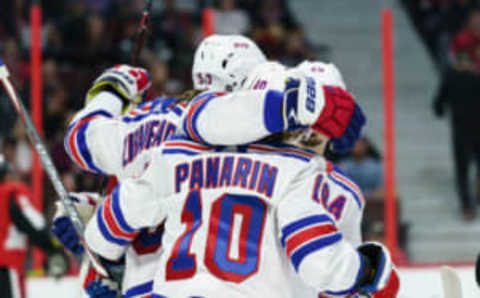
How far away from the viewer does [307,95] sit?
1.86 m

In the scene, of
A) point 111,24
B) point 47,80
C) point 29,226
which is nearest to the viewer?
point 29,226

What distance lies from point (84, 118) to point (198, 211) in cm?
51

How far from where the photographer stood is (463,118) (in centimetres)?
515

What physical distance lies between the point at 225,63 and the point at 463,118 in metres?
3.18

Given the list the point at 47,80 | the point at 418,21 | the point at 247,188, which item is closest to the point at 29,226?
the point at 47,80

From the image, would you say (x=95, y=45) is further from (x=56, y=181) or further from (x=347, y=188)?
(x=347, y=188)

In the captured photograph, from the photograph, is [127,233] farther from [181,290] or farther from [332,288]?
[332,288]

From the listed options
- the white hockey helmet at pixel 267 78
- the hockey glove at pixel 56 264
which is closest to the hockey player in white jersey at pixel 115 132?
the white hockey helmet at pixel 267 78

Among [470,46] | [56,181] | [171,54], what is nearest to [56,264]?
[56,181]

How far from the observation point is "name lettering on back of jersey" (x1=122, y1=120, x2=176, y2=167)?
7.16 feet

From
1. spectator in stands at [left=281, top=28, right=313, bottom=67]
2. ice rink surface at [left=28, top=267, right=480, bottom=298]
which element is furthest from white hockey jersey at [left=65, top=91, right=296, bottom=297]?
spectator in stands at [left=281, top=28, right=313, bottom=67]

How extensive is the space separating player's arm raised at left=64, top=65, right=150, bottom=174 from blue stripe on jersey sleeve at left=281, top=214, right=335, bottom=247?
0.54m

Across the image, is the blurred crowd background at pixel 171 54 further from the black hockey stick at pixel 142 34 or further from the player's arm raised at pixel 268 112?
the player's arm raised at pixel 268 112

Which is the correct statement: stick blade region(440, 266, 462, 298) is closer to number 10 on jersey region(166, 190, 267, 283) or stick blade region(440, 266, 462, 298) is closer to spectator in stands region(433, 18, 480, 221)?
number 10 on jersey region(166, 190, 267, 283)
